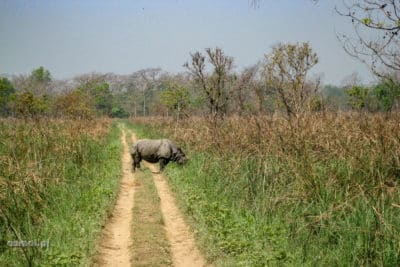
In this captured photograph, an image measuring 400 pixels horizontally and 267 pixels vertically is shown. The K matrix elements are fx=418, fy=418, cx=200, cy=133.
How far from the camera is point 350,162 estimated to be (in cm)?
662

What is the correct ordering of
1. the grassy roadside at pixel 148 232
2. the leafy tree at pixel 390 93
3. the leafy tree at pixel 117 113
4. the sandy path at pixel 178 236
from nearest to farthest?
the grassy roadside at pixel 148 232, the sandy path at pixel 178 236, the leafy tree at pixel 390 93, the leafy tree at pixel 117 113

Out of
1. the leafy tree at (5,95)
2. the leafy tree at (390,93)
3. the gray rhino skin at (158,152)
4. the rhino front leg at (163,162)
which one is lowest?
the rhino front leg at (163,162)

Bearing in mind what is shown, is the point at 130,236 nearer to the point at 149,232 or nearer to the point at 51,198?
the point at 149,232

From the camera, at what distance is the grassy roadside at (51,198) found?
223 inches

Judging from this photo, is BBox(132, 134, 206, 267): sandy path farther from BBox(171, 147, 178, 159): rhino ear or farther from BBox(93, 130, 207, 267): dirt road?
BBox(171, 147, 178, 159): rhino ear

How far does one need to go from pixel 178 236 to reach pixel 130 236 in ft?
2.68

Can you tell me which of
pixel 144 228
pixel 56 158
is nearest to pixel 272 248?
pixel 144 228

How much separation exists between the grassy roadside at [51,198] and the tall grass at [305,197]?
1.89m

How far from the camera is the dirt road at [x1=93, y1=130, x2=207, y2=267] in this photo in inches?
239

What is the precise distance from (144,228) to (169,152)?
20.9ft

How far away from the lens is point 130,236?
277 inches

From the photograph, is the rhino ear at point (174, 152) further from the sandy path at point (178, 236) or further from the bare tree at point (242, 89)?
the bare tree at point (242, 89)

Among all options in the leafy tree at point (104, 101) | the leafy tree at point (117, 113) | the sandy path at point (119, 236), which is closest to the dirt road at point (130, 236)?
the sandy path at point (119, 236)

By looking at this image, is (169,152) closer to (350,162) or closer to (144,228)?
(144,228)
